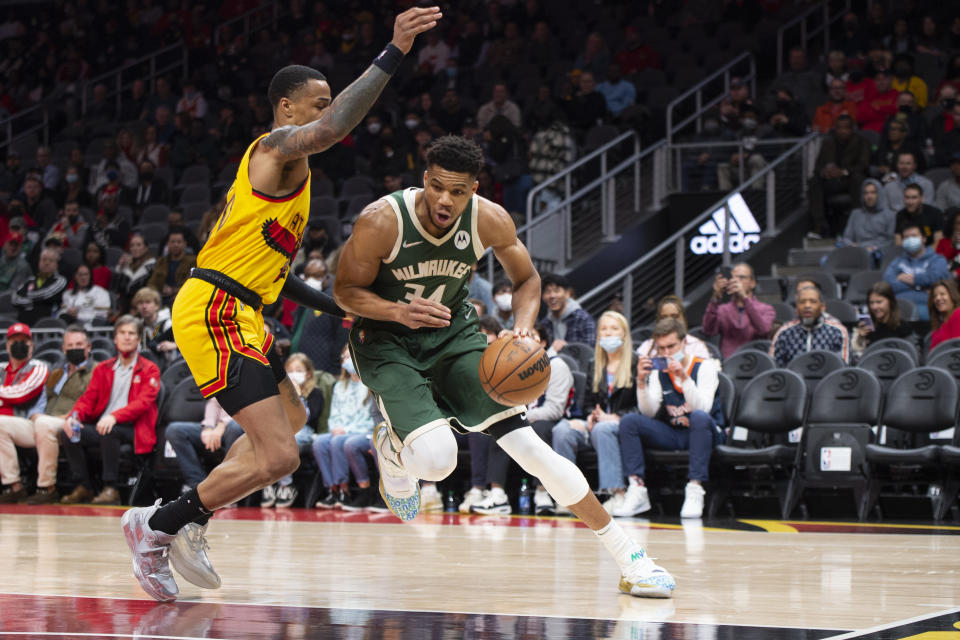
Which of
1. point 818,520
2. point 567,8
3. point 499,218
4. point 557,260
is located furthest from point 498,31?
point 499,218

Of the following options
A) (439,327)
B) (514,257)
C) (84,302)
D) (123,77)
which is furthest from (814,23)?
(439,327)

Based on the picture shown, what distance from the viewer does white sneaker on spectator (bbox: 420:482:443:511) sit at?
27.6 feet

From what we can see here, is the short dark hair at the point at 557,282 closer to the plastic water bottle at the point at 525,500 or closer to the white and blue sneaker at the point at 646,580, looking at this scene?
the plastic water bottle at the point at 525,500

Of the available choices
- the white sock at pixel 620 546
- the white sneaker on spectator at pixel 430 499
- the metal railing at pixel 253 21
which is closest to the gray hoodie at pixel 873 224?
the white sneaker on spectator at pixel 430 499

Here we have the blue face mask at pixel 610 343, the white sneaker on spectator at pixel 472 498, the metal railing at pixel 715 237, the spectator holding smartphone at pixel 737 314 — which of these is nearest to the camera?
the white sneaker on spectator at pixel 472 498

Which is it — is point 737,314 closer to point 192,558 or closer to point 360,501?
point 360,501

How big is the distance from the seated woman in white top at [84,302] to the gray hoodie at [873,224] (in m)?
7.48

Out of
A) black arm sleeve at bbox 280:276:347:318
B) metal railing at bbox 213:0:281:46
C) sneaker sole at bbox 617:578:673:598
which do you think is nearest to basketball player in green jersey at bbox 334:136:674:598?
sneaker sole at bbox 617:578:673:598

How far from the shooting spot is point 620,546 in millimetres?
4227

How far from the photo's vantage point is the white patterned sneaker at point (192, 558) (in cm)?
419

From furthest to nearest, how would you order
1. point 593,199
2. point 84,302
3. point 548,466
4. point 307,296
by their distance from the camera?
point 593,199 < point 84,302 < point 307,296 < point 548,466

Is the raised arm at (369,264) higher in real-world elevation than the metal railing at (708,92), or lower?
lower

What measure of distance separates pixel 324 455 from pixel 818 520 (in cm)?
349

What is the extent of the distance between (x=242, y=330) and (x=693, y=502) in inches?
169
